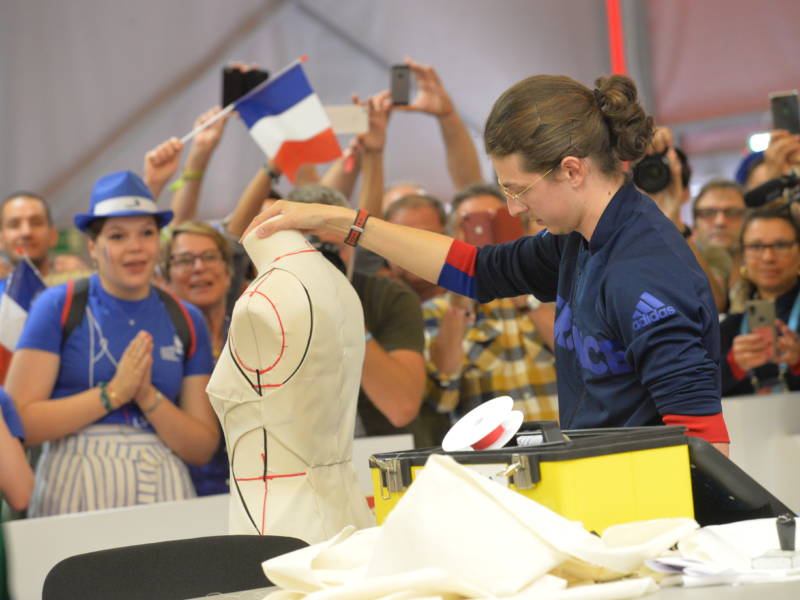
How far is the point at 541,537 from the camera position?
1124 mm

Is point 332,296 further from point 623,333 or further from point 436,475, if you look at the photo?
Result: point 436,475

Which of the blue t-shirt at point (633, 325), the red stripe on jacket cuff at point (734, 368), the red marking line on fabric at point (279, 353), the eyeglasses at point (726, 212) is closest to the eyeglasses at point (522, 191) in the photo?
the blue t-shirt at point (633, 325)

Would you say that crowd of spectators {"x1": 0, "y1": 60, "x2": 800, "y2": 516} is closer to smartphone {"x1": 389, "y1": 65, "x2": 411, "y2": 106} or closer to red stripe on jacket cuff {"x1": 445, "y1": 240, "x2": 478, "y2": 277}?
smartphone {"x1": 389, "y1": 65, "x2": 411, "y2": 106}

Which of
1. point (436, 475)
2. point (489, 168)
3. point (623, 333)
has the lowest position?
point (436, 475)

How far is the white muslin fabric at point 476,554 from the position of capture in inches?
43.3

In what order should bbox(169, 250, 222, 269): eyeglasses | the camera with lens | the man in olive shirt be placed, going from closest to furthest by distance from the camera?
the man in olive shirt
the camera with lens
bbox(169, 250, 222, 269): eyeglasses

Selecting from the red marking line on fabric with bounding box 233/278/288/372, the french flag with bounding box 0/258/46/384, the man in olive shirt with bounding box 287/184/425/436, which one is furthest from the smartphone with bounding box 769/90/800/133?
the french flag with bounding box 0/258/46/384

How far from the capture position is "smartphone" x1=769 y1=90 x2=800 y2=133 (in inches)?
147

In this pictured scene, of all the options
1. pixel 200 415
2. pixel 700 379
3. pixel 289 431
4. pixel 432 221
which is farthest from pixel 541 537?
pixel 432 221

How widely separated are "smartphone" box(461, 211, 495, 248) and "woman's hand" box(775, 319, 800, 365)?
40.2 inches

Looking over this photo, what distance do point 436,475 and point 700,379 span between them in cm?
63

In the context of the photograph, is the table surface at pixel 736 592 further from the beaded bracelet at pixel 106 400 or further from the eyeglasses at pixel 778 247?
the eyeglasses at pixel 778 247

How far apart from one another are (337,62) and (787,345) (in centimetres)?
369

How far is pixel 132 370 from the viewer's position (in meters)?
3.00
